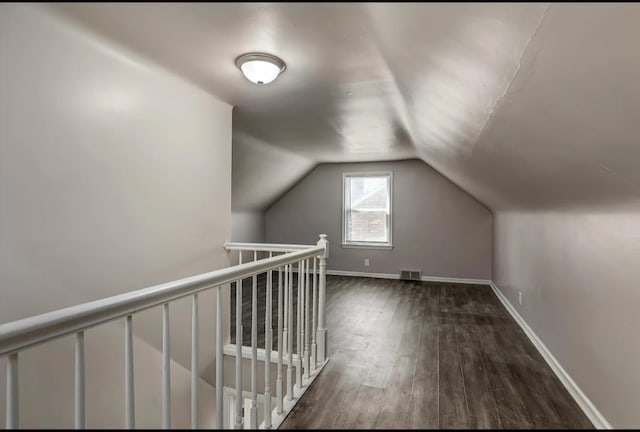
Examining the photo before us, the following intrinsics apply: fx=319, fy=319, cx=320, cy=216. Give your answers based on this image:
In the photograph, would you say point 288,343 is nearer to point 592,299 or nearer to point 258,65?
point 258,65

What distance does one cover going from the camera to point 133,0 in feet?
1.05

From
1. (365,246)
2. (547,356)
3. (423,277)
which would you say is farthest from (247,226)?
(547,356)

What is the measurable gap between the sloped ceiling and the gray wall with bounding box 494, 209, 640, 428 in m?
0.18

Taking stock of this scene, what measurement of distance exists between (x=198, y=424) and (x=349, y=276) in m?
5.65

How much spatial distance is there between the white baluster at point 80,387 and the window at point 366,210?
5.54m

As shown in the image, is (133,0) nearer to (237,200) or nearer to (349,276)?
(237,200)

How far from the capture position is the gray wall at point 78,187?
17.3 inches

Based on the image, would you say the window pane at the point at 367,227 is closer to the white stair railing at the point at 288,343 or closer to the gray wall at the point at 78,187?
the white stair railing at the point at 288,343

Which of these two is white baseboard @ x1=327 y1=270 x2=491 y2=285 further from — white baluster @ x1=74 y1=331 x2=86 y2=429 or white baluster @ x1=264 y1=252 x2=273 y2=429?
white baluster @ x1=74 y1=331 x2=86 y2=429

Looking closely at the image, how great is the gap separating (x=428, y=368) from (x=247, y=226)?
448 cm

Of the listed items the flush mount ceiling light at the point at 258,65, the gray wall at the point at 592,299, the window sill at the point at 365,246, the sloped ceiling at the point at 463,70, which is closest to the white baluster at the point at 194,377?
the sloped ceiling at the point at 463,70

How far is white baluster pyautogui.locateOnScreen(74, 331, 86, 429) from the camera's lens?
387mm

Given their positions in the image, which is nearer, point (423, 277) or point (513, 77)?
point (513, 77)

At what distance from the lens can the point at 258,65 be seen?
2.92ft
